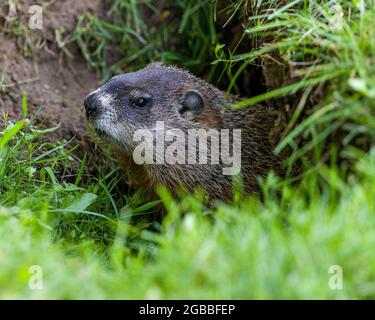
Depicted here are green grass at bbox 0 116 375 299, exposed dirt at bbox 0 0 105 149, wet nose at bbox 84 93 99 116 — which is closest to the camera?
green grass at bbox 0 116 375 299

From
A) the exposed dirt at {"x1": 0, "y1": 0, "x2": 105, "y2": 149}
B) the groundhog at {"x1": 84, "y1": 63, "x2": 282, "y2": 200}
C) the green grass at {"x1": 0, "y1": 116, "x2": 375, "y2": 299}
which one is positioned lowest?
the green grass at {"x1": 0, "y1": 116, "x2": 375, "y2": 299}

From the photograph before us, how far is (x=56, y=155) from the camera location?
17.6ft

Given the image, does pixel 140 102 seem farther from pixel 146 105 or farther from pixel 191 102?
pixel 191 102

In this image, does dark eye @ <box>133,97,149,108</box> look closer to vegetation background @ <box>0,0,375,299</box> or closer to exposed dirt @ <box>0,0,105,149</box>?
vegetation background @ <box>0,0,375,299</box>

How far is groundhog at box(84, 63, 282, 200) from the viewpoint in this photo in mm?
4953

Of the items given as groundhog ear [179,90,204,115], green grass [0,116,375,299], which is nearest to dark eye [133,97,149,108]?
groundhog ear [179,90,204,115]

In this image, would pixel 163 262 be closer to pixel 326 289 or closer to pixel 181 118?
pixel 326 289

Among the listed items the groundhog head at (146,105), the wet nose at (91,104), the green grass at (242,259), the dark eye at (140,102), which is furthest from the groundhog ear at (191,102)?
the green grass at (242,259)

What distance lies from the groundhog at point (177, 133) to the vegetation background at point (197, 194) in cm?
24

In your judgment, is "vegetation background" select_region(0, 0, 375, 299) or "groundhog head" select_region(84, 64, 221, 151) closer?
"vegetation background" select_region(0, 0, 375, 299)

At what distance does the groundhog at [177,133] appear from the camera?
16.3ft

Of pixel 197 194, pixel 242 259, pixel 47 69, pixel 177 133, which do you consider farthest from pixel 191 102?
pixel 242 259

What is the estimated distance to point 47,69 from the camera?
21.3ft

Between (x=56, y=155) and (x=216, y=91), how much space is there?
4.54 ft
